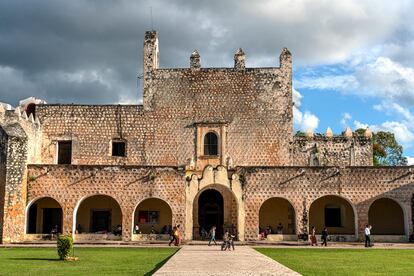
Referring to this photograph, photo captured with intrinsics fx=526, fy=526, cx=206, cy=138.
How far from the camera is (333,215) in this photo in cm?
3288

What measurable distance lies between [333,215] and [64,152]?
17852 mm

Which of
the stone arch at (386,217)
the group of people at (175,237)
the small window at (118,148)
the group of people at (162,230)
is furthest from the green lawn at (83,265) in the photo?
the stone arch at (386,217)

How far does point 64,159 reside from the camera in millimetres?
34719

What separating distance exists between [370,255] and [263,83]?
15.9 m

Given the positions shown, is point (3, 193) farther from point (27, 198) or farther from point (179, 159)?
point (179, 159)

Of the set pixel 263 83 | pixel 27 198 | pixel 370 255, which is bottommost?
pixel 370 255

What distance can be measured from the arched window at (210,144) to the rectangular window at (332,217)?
805 cm

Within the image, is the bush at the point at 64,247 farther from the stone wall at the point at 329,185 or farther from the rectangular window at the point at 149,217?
the rectangular window at the point at 149,217

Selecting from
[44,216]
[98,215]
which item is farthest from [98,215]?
[44,216]

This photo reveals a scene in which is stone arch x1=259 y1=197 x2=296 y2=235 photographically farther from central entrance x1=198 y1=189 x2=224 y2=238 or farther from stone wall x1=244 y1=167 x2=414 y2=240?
central entrance x1=198 y1=189 x2=224 y2=238

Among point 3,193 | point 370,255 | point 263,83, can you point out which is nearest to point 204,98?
point 263,83

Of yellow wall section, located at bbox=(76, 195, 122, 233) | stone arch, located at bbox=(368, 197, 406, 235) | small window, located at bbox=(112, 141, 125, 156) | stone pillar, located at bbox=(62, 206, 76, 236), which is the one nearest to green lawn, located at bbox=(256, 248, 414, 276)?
stone arch, located at bbox=(368, 197, 406, 235)

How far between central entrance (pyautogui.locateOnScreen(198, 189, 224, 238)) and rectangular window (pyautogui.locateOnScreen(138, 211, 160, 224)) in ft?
8.83

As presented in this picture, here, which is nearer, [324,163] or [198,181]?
[198,181]
